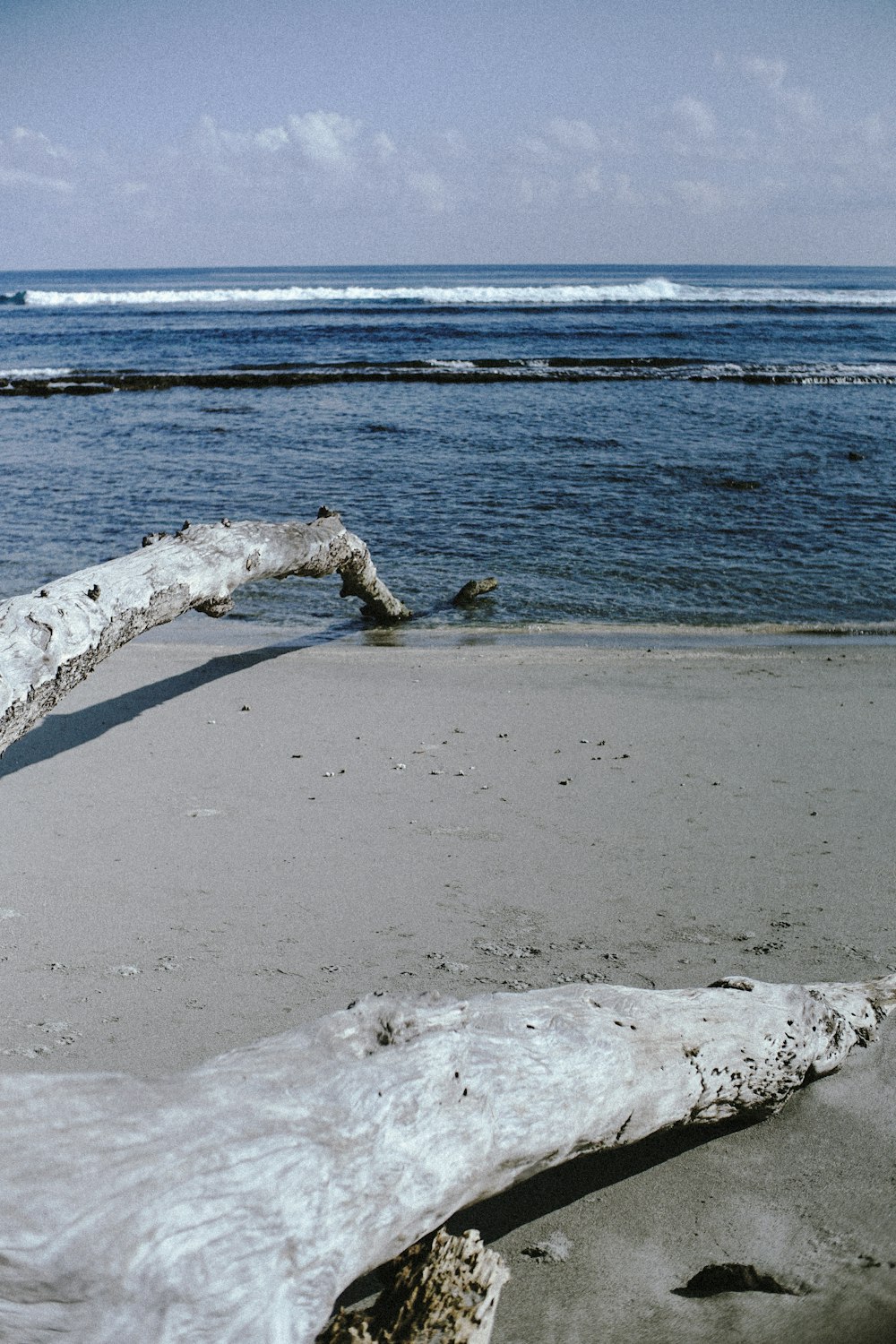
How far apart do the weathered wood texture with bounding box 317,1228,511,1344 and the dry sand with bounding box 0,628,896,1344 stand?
297 mm

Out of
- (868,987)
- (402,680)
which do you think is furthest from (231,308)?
(868,987)

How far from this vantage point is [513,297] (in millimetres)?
56219

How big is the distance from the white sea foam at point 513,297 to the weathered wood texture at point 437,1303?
2071 inches

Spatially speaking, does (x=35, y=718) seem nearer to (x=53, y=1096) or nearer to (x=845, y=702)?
(x=53, y=1096)

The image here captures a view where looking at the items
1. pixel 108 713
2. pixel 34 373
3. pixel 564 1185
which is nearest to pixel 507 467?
pixel 108 713

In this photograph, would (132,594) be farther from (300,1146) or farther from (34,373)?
(34,373)

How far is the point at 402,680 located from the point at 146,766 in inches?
74.1

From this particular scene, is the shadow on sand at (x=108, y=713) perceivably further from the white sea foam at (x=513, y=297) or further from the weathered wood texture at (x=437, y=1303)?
the white sea foam at (x=513, y=297)

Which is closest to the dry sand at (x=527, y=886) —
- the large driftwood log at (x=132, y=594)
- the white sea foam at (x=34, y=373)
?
the large driftwood log at (x=132, y=594)

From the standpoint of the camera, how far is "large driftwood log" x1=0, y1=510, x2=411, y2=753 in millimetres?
3678

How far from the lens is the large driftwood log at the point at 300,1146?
5.21 feet

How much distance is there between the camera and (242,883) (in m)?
3.72

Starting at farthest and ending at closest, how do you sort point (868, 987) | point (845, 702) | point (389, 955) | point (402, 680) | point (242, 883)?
A: point (402, 680) → point (845, 702) → point (242, 883) → point (389, 955) → point (868, 987)

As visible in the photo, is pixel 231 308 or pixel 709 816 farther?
pixel 231 308
